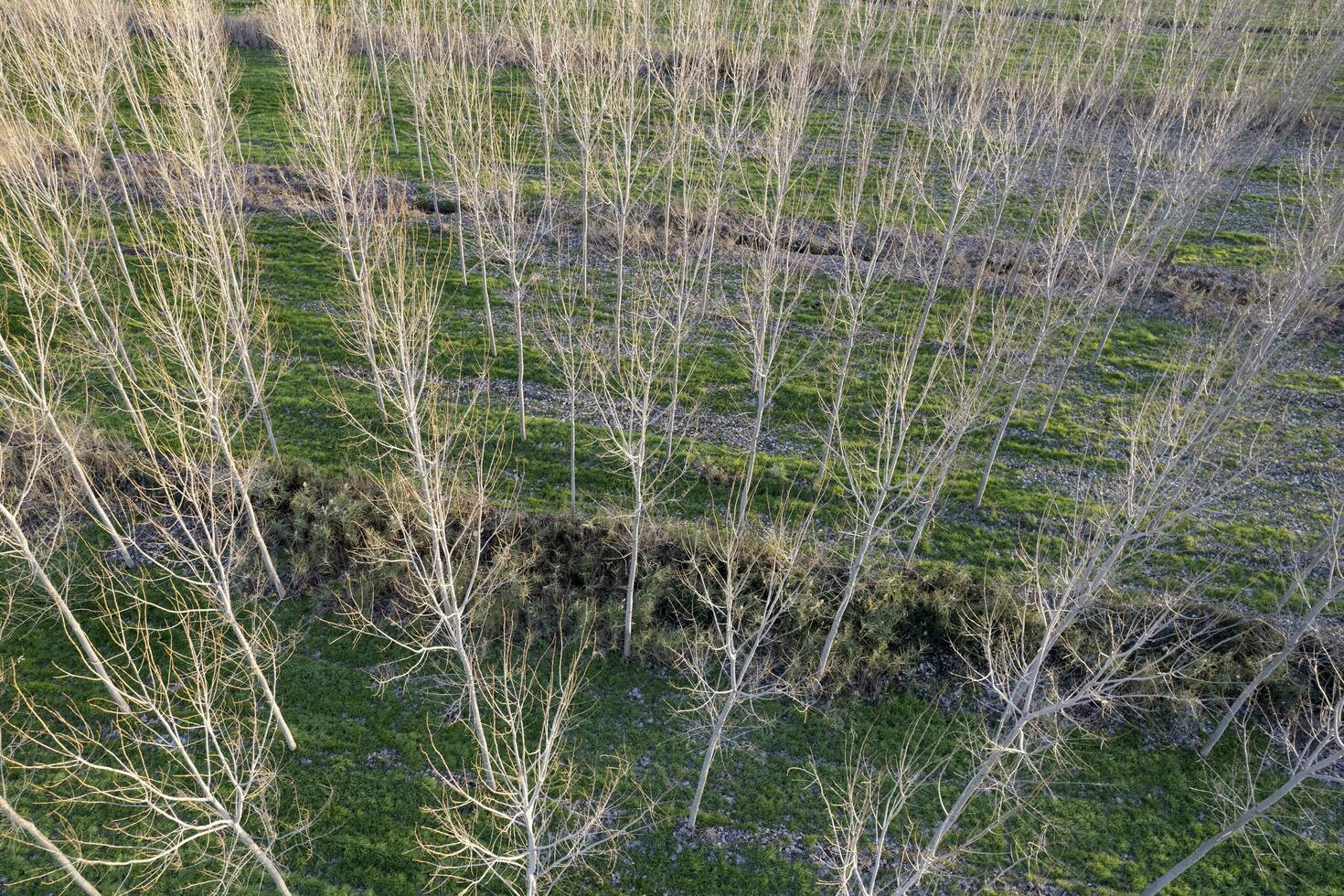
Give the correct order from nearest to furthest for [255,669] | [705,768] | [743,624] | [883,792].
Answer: [255,669] < [705,768] < [883,792] < [743,624]

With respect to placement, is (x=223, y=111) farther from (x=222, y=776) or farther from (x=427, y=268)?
(x=222, y=776)

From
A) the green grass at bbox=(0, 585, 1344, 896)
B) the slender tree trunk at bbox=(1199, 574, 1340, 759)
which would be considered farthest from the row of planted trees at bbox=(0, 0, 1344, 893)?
the green grass at bbox=(0, 585, 1344, 896)

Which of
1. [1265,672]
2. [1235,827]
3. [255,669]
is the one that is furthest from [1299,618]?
[255,669]

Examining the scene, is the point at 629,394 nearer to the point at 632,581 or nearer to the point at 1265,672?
the point at 632,581

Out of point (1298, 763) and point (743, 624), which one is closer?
point (1298, 763)

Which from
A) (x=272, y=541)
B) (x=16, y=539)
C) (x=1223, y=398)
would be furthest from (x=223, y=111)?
(x=1223, y=398)

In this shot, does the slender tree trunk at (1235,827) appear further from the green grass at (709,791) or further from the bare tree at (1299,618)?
the bare tree at (1299,618)

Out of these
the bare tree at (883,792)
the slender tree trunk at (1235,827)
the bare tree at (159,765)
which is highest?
the slender tree trunk at (1235,827)

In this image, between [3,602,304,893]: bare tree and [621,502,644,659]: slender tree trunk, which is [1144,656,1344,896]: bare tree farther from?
[3,602,304,893]: bare tree

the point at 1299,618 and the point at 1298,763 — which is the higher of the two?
the point at 1298,763

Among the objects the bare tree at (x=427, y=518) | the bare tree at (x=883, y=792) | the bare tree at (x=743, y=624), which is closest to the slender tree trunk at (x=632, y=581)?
the bare tree at (x=743, y=624)
